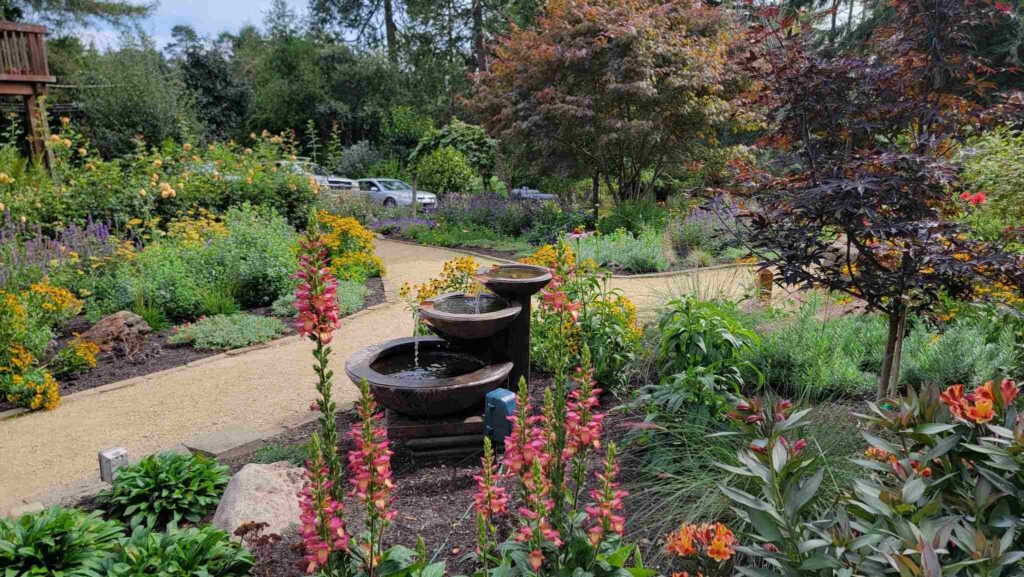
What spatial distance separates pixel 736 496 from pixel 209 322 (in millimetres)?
5838

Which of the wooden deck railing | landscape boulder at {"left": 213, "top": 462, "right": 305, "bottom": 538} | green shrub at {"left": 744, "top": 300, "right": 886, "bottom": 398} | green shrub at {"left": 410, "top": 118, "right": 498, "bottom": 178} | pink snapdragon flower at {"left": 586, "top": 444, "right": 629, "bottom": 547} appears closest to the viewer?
pink snapdragon flower at {"left": 586, "top": 444, "right": 629, "bottom": 547}

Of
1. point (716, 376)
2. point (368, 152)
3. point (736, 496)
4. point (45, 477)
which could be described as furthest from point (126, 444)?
point (368, 152)

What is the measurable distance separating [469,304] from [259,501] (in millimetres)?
1731

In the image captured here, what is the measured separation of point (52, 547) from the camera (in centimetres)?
225

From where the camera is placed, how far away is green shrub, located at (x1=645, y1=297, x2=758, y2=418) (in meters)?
3.01

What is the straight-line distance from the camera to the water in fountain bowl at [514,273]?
155 inches

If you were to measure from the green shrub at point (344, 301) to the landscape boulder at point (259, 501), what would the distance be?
372 cm

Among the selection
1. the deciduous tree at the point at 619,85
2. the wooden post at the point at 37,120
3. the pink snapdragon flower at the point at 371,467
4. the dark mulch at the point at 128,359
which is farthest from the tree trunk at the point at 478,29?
the pink snapdragon flower at the point at 371,467

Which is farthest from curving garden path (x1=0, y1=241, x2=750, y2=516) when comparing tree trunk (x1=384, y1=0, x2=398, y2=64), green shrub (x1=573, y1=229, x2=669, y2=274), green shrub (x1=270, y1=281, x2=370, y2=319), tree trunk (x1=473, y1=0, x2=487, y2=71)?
tree trunk (x1=384, y1=0, x2=398, y2=64)

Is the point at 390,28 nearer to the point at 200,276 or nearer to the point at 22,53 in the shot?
the point at 22,53

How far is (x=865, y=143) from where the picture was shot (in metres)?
3.23

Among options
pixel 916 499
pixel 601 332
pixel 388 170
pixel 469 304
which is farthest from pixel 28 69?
pixel 916 499

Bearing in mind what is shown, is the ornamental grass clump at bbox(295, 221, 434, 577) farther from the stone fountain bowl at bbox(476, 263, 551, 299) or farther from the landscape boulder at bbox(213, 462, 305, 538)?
the stone fountain bowl at bbox(476, 263, 551, 299)

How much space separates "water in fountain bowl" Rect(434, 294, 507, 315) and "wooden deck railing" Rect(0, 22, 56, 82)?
401 inches
